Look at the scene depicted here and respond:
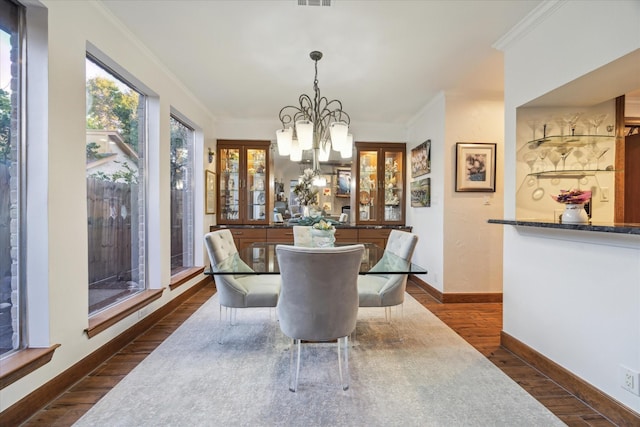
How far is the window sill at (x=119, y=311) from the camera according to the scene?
198 centimetres

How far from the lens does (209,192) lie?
4273mm

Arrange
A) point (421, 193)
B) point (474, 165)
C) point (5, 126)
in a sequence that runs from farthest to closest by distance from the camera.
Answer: point (421, 193)
point (474, 165)
point (5, 126)

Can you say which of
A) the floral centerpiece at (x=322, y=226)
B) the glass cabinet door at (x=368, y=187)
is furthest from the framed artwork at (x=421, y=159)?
the floral centerpiece at (x=322, y=226)

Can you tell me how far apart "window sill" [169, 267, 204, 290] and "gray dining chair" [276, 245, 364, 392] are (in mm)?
2014

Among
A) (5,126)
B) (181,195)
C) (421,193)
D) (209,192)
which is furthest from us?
(209,192)

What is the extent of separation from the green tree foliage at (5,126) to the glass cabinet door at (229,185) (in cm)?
312

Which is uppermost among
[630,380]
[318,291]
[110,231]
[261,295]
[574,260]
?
[110,231]

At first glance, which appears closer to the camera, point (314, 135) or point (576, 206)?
point (576, 206)

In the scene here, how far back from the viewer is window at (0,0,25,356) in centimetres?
154

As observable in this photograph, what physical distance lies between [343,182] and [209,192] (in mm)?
2527

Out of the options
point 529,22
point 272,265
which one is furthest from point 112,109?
point 529,22

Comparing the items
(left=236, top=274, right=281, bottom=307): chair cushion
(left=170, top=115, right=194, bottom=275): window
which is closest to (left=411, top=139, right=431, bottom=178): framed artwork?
(left=236, top=274, right=281, bottom=307): chair cushion

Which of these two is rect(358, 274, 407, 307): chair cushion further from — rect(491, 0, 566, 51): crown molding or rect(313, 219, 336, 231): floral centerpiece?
rect(491, 0, 566, 51): crown molding

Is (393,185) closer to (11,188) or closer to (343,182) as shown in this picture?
(343,182)
